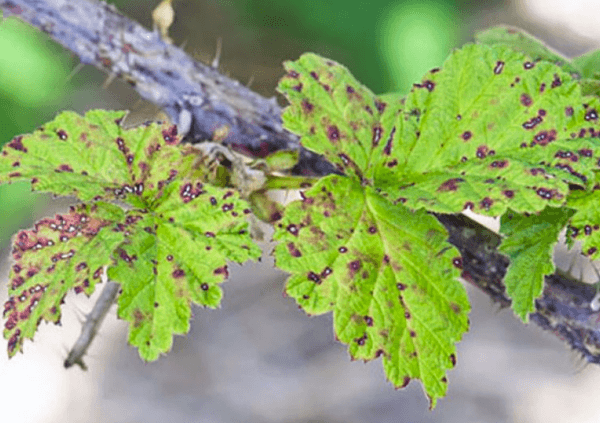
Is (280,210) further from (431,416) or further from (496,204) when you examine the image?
(431,416)

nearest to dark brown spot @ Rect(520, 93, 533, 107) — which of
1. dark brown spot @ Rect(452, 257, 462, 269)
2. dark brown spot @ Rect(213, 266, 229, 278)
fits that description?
dark brown spot @ Rect(452, 257, 462, 269)

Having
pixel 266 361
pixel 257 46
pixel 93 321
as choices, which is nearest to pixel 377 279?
pixel 93 321

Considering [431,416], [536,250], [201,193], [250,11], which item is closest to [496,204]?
[536,250]

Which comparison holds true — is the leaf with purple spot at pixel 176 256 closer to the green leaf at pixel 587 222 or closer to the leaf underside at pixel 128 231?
the leaf underside at pixel 128 231

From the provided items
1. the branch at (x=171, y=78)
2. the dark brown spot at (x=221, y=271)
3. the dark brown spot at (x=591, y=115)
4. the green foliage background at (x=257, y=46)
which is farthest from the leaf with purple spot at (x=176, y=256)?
the green foliage background at (x=257, y=46)

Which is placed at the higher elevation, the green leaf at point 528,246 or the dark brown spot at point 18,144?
the green leaf at point 528,246
